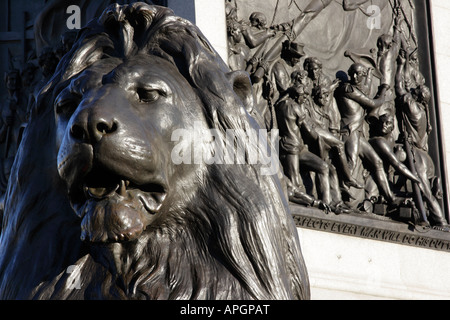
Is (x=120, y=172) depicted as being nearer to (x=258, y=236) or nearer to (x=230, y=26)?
(x=258, y=236)

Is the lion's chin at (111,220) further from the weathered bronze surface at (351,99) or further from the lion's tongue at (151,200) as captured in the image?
the weathered bronze surface at (351,99)

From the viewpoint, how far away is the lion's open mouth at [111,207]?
5.53ft

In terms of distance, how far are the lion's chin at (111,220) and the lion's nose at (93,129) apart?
12 centimetres

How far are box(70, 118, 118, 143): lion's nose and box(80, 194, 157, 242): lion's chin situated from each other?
0.12 m

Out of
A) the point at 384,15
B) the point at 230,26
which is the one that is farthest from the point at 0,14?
the point at 384,15

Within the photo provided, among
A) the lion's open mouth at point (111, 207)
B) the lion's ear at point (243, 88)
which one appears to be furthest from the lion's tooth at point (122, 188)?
the lion's ear at point (243, 88)

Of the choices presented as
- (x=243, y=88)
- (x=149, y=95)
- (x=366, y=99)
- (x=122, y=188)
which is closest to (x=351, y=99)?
(x=366, y=99)

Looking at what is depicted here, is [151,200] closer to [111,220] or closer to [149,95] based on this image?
[111,220]

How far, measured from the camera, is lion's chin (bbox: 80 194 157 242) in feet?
5.53

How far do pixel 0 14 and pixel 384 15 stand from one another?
3054mm

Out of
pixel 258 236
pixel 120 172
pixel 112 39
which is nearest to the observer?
pixel 120 172

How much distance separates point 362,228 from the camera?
656 centimetres

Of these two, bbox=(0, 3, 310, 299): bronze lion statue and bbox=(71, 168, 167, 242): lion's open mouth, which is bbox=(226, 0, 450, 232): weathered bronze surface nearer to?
bbox=(0, 3, 310, 299): bronze lion statue
